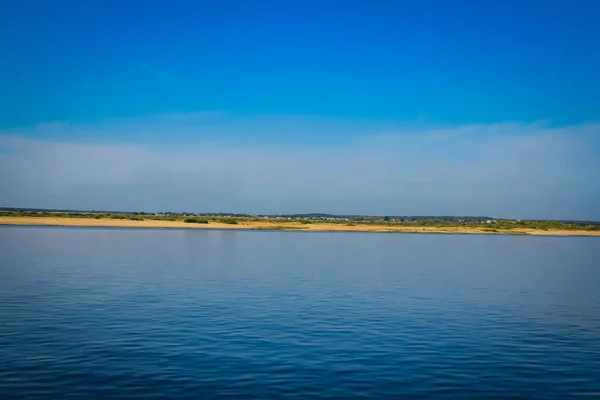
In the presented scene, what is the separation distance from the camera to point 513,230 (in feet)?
527

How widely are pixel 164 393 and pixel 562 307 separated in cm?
2274

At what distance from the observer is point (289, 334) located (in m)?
20.7

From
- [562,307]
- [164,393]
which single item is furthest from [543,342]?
[164,393]

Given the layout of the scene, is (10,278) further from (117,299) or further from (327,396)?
(327,396)

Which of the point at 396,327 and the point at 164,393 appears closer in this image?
the point at 164,393

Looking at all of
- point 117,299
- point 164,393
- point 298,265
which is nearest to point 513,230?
point 298,265

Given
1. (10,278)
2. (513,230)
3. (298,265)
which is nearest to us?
(10,278)

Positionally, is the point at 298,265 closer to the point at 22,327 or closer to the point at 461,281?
the point at 461,281

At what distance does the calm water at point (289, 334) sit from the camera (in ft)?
47.3

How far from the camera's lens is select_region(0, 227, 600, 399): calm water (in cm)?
1441

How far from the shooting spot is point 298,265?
47.9 m

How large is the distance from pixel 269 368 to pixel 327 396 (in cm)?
278

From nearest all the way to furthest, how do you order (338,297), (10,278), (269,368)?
(269,368) < (338,297) < (10,278)

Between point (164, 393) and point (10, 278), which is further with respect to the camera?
point (10, 278)
